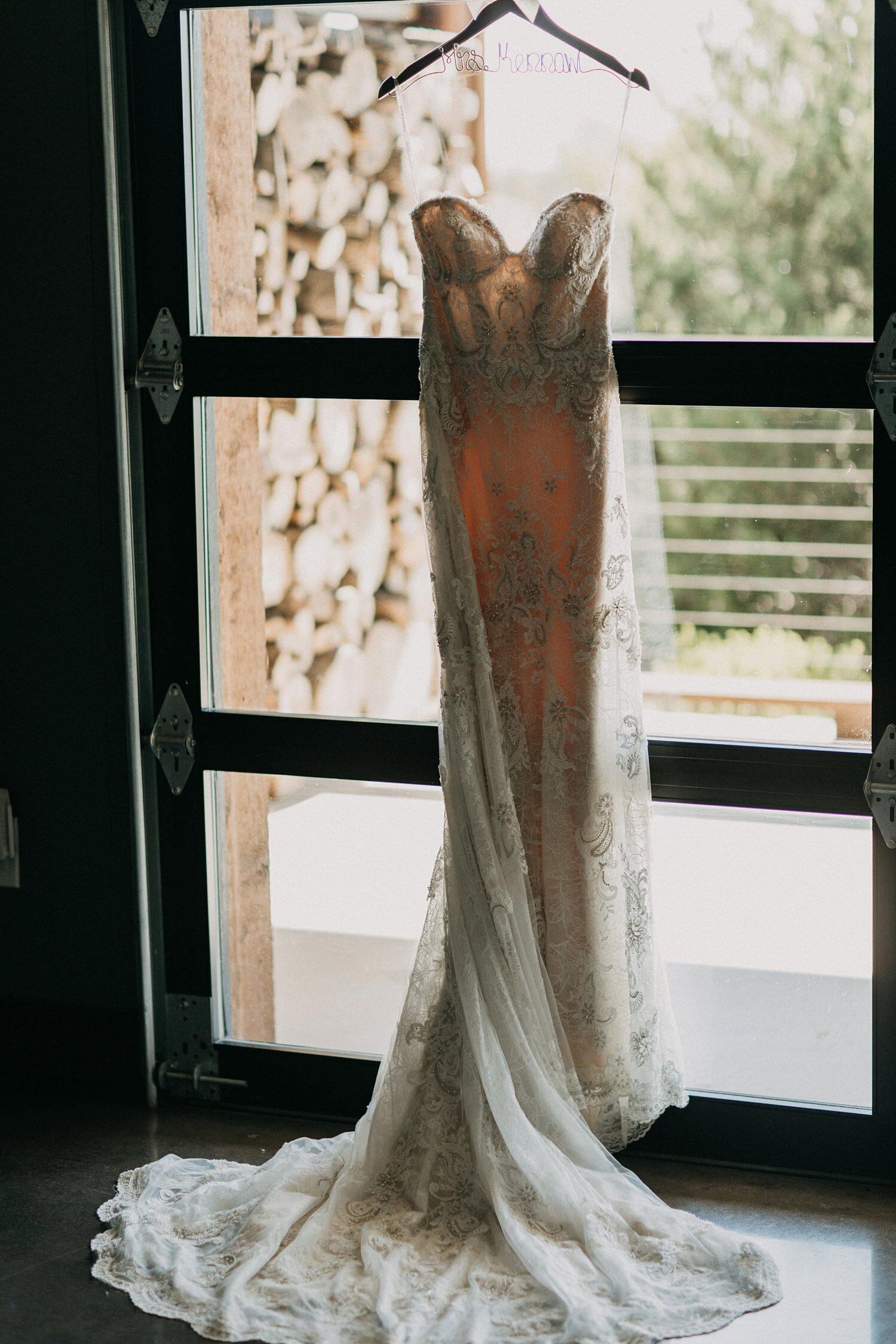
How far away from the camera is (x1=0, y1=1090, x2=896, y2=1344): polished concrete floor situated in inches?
87.7

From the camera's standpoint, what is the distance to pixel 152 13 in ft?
8.88

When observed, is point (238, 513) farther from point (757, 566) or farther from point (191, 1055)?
point (191, 1055)

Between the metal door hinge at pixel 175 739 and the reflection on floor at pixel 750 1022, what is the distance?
0.42m

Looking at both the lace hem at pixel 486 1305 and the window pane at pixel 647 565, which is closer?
the lace hem at pixel 486 1305

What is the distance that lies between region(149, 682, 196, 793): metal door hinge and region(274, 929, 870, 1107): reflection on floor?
1.37 ft

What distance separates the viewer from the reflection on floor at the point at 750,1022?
8.73 feet

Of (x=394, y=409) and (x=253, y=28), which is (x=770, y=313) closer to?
(x=394, y=409)

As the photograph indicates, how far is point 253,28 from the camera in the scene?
8.86 ft

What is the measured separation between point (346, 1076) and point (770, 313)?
162 centimetres

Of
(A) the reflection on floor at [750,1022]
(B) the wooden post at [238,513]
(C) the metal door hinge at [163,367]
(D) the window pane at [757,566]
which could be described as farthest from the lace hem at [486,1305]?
(C) the metal door hinge at [163,367]

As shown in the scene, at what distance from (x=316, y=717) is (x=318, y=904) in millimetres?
376

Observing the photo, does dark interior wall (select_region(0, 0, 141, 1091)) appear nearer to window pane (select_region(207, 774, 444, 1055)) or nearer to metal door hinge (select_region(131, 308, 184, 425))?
metal door hinge (select_region(131, 308, 184, 425))

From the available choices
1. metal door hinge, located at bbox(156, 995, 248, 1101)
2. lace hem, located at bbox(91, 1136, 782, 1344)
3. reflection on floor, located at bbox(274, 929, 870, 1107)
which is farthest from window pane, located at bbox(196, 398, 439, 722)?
lace hem, located at bbox(91, 1136, 782, 1344)

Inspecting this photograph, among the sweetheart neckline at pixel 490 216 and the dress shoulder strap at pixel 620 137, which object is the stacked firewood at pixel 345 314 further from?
the dress shoulder strap at pixel 620 137
